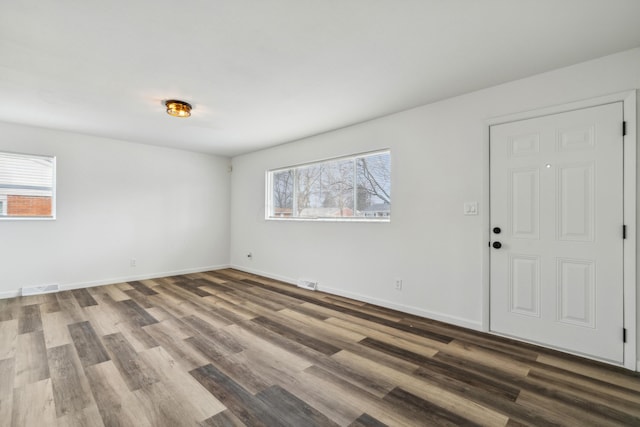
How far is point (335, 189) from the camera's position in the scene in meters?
4.42

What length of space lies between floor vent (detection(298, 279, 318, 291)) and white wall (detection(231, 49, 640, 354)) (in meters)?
0.10

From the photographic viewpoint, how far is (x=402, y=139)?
11.5 ft

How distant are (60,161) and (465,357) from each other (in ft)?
Result: 19.2

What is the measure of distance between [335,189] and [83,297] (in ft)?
12.8

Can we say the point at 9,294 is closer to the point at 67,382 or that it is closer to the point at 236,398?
the point at 67,382

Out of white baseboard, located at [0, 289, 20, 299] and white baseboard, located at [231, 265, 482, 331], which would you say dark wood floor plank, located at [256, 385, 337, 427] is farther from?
white baseboard, located at [0, 289, 20, 299]

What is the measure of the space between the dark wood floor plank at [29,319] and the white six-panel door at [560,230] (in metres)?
4.65

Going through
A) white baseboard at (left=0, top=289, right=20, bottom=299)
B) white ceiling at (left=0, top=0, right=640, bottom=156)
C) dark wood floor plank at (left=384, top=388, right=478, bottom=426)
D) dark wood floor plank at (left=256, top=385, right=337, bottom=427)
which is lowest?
dark wood floor plank at (left=256, top=385, right=337, bottom=427)

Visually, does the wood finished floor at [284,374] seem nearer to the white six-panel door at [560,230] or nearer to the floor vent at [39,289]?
the white six-panel door at [560,230]

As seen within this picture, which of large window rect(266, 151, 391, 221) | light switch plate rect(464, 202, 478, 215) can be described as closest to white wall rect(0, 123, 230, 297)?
large window rect(266, 151, 391, 221)

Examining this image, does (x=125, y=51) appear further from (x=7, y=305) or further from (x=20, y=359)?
(x=7, y=305)

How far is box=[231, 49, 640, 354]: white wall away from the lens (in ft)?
8.43

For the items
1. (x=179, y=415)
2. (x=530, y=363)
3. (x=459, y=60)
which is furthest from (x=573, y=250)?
(x=179, y=415)

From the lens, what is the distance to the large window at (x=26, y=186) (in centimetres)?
406
